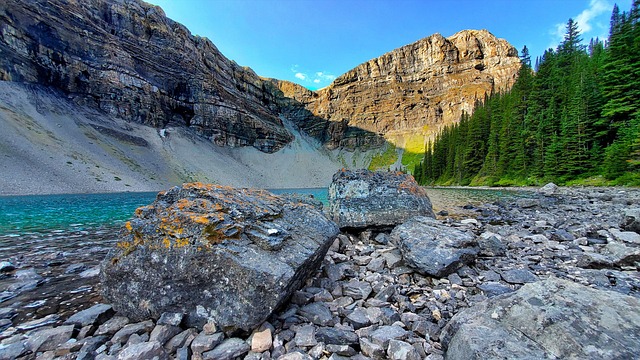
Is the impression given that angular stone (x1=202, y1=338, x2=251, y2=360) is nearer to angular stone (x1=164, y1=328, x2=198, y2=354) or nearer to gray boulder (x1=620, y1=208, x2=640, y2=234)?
angular stone (x1=164, y1=328, x2=198, y2=354)

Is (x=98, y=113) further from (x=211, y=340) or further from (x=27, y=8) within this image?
A: (x=211, y=340)

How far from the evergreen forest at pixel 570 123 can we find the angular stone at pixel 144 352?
3753 cm

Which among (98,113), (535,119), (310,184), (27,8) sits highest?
(27,8)

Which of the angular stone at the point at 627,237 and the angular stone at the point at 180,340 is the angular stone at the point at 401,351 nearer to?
the angular stone at the point at 180,340

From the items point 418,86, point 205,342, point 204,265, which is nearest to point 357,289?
point 205,342

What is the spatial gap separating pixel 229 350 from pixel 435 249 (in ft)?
16.2

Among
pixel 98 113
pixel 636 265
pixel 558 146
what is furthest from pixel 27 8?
pixel 558 146

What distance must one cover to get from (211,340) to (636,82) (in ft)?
156

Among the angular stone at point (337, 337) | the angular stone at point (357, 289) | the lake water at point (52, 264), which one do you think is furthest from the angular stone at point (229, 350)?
the lake water at point (52, 264)

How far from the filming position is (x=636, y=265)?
5.64 meters

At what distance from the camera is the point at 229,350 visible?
353 centimetres

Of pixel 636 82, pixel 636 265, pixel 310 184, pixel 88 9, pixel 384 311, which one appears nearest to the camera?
pixel 384 311

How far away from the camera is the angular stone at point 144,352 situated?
332 centimetres

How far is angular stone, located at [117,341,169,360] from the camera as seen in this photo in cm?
332
